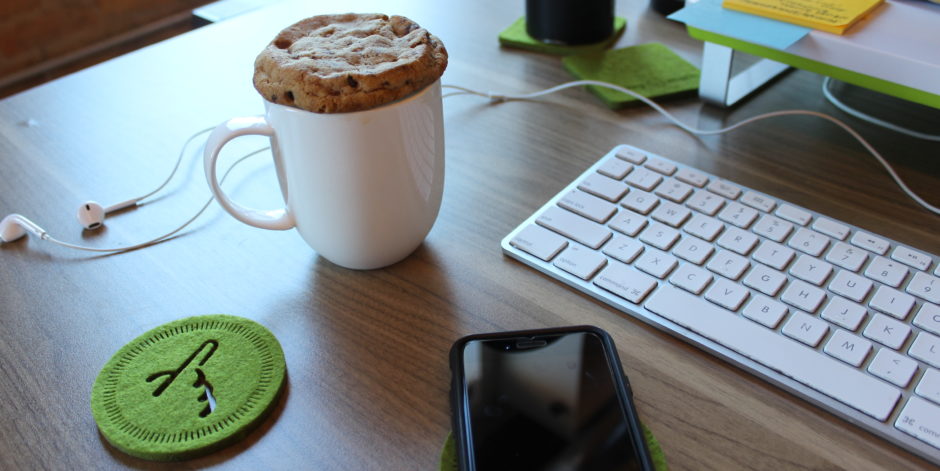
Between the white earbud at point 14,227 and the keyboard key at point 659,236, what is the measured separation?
1.55 feet

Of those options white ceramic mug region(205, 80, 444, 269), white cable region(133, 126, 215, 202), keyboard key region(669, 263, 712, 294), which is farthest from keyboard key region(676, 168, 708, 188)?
white cable region(133, 126, 215, 202)

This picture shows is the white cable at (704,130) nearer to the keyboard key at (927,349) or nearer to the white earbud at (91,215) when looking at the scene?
the keyboard key at (927,349)

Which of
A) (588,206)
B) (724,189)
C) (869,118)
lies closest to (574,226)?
(588,206)

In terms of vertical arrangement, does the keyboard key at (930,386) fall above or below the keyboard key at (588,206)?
below

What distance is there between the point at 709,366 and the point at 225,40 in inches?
27.6

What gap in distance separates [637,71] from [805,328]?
0.38 metres

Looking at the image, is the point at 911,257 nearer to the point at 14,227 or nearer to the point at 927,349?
the point at 927,349

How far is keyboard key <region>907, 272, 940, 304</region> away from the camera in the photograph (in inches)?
17.5

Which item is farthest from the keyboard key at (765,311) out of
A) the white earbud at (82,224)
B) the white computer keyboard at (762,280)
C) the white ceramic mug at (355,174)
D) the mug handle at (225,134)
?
the white earbud at (82,224)

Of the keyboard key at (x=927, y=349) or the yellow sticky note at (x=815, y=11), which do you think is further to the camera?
the yellow sticky note at (x=815, y=11)

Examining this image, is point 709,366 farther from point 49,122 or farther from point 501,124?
point 49,122

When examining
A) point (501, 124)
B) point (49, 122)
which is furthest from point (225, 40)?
point (501, 124)

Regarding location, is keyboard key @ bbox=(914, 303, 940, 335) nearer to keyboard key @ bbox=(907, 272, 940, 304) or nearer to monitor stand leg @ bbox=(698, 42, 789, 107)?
keyboard key @ bbox=(907, 272, 940, 304)

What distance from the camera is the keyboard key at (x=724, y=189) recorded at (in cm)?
54
